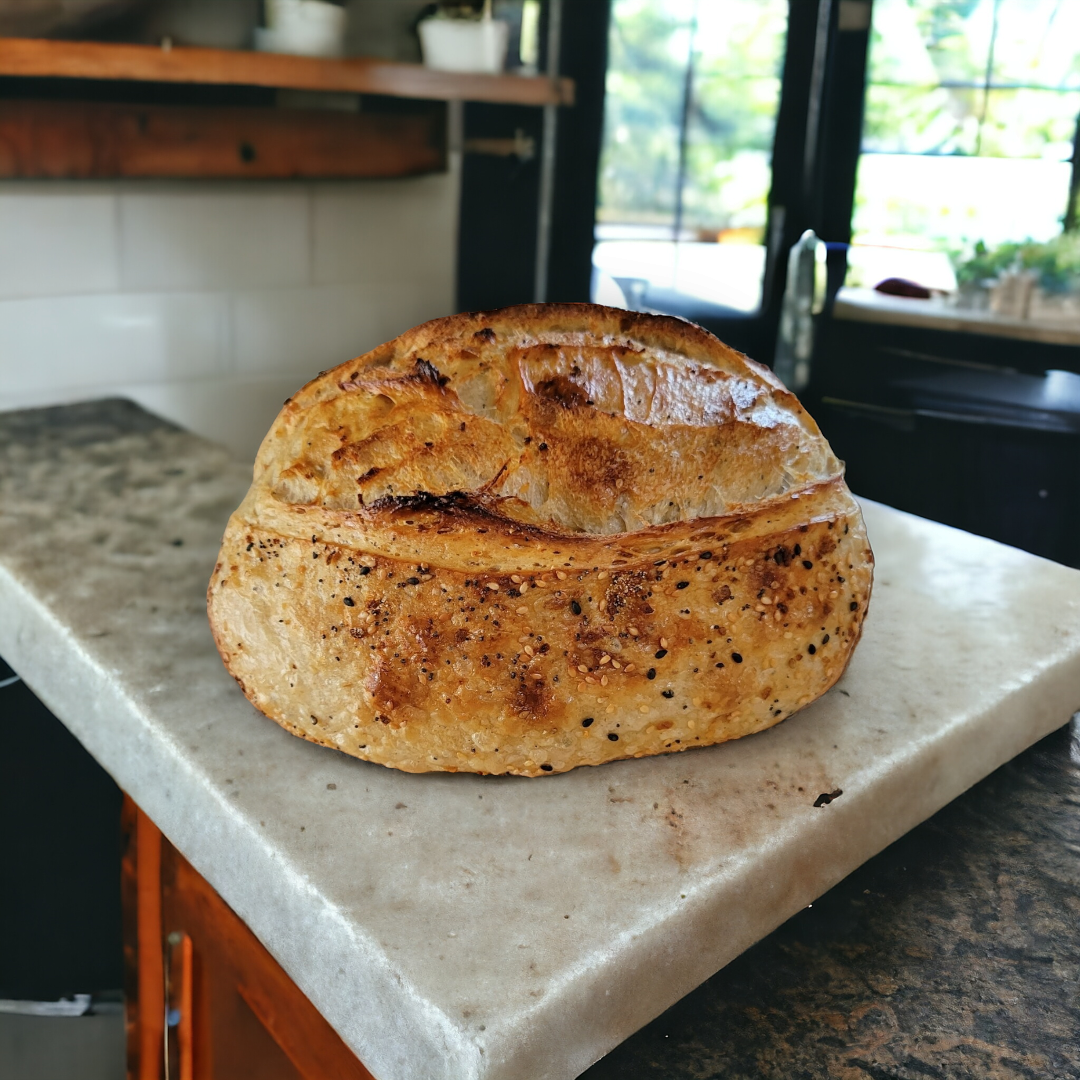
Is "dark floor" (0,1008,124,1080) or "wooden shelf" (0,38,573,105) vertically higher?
"wooden shelf" (0,38,573,105)

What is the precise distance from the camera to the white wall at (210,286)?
1.50 m

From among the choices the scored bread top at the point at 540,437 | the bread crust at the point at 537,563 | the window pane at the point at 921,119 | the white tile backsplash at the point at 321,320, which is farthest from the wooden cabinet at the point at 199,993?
the window pane at the point at 921,119

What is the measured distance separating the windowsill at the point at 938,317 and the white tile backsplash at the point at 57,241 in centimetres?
126

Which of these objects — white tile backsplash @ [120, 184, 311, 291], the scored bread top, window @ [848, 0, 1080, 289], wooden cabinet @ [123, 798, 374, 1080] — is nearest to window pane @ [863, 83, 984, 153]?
window @ [848, 0, 1080, 289]

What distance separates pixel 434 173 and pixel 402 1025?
151 cm

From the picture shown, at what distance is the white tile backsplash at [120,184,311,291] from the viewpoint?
1.55 m

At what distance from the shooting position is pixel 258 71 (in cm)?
133

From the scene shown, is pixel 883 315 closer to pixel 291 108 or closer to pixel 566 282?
pixel 566 282

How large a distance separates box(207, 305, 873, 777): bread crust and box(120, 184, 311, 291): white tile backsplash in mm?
907

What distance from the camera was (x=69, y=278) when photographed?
151 cm

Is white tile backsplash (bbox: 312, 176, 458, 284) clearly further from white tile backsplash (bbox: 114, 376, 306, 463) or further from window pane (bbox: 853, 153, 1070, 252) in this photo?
window pane (bbox: 853, 153, 1070, 252)

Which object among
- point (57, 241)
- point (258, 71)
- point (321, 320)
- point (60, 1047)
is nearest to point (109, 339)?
point (57, 241)

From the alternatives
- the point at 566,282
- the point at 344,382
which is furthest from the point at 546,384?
the point at 566,282

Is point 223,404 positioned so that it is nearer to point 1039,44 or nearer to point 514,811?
point 514,811
